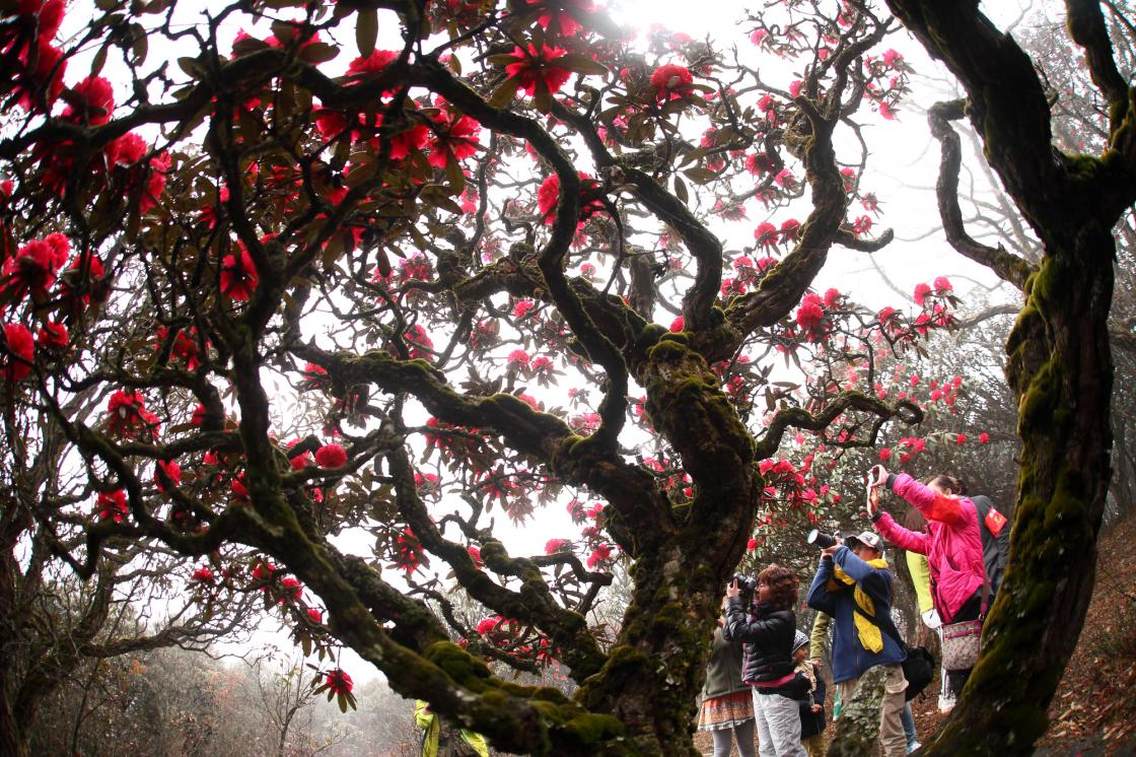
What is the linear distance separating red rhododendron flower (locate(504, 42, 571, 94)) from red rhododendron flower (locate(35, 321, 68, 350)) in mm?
1491

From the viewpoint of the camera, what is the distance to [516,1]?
185cm

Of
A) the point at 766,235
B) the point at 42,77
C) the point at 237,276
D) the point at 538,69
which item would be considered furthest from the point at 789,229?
the point at 42,77

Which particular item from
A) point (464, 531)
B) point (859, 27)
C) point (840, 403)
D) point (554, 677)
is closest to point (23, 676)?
point (464, 531)

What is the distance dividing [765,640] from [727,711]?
69cm

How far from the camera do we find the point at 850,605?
321 centimetres

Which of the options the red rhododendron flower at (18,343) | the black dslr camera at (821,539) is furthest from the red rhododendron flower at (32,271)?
the black dslr camera at (821,539)

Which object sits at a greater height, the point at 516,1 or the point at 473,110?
the point at 516,1

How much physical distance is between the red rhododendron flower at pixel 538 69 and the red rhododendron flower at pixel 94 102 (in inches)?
36.7

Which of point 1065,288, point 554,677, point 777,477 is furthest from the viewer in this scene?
point 554,677

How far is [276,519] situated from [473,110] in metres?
1.14

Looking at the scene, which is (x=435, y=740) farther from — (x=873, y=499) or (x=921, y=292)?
(x=921, y=292)

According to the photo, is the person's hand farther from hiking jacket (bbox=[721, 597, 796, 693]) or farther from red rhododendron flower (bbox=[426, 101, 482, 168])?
red rhododendron flower (bbox=[426, 101, 482, 168])

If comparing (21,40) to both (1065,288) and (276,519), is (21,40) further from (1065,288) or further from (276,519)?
(1065,288)

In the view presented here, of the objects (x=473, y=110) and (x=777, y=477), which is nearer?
(x=473, y=110)
